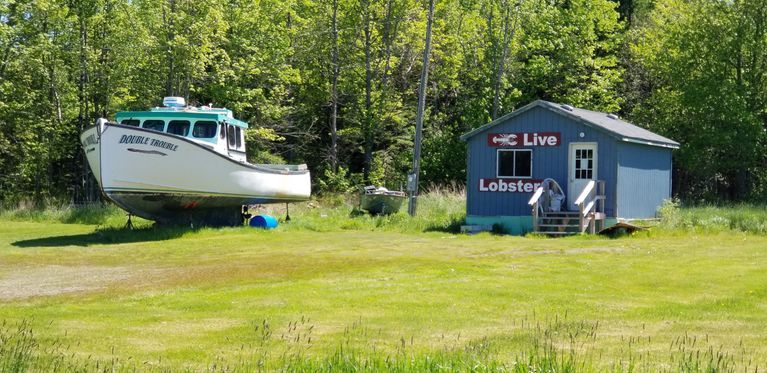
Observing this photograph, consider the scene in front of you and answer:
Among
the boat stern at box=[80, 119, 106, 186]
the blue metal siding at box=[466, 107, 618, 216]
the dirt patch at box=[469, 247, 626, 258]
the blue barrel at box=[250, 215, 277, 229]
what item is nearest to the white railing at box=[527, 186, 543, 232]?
the blue metal siding at box=[466, 107, 618, 216]

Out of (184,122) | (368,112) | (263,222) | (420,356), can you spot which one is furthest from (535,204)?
(368,112)

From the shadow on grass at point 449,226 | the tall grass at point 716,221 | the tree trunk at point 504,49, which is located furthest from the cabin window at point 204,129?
the tree trunk at point 504,49

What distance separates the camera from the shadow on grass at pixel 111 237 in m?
22.9

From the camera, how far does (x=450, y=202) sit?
109 feet

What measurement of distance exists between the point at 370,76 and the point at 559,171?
61.0ft

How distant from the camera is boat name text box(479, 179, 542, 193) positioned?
93.3 ft

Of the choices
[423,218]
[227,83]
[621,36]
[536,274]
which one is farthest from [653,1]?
[536,274]

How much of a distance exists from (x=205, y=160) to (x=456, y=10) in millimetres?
28096

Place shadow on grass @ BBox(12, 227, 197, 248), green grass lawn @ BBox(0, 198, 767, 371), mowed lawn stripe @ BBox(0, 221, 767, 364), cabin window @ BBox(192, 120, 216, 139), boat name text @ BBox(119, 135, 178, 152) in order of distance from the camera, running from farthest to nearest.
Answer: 1. cabin window @ BBox(192, 120, 216, 139)
2. boat name text @ BBox(119, 135, 178, 152)
3. shadow on grass @ BBox(12, 227, 197, 248)
4. mowed lawn stripe @ BBox(0, 221, 767, 364)
5. green grass lawn @ BBox(0, 198, 767, 371)

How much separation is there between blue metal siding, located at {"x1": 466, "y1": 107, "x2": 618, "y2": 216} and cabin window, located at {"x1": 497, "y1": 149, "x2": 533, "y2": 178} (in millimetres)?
194

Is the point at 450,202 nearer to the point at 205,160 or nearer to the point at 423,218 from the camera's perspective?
the point at 423,218

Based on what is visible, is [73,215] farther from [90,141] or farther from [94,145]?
[94,145]

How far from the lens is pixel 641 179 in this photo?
28766 millimetres

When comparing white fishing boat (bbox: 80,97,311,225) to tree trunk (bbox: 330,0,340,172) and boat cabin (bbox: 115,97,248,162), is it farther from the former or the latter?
tree trunk (bbox: 330,0,340,172)
